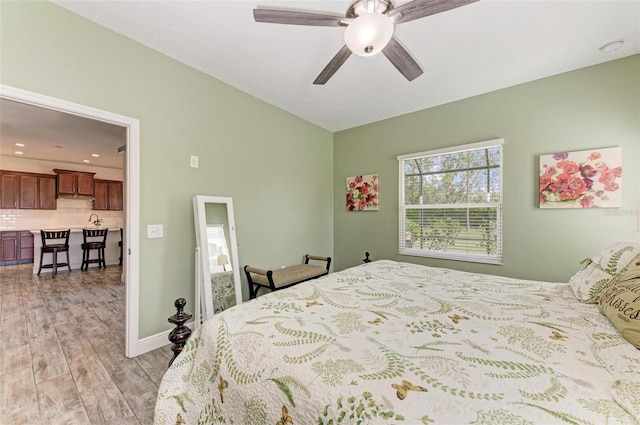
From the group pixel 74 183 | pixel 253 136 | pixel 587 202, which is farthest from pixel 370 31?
pixel 74 183

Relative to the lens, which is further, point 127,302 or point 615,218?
point 615,218

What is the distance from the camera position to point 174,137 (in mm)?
2441

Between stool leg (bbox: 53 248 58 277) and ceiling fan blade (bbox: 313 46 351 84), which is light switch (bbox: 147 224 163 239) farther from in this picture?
stool leg (bbox: 53 248 58 277)

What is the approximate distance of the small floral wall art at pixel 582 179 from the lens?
2.29 metres

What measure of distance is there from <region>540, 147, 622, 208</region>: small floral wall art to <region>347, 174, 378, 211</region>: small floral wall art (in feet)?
6.31

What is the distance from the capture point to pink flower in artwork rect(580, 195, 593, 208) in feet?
7.80

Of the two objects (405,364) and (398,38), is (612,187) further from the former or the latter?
(405,364)

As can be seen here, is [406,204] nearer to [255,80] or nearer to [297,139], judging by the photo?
[297,139]

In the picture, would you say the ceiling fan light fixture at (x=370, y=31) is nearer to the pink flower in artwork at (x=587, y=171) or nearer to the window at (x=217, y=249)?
the window at (x=217, y=249)

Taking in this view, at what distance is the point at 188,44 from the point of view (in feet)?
7.24

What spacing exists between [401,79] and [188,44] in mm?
2084

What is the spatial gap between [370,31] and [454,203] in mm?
2442

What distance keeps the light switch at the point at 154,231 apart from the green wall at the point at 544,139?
9.47ft

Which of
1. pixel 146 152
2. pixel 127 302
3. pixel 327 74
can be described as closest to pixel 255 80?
pixel 327 74
